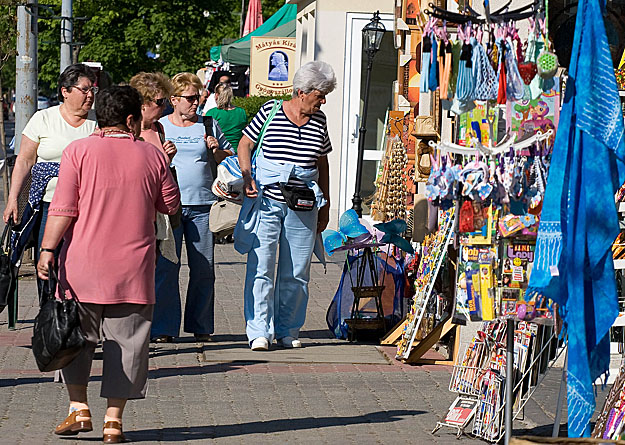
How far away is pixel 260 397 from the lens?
292 inches

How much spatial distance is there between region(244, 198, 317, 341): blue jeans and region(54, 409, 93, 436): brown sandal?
291 cm

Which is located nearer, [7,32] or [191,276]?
[191,276]

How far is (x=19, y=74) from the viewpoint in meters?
15.7

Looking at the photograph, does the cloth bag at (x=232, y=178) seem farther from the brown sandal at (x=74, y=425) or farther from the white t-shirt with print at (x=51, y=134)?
the brown sandal at (x=74, y=425)

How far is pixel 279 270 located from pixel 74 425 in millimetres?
3254

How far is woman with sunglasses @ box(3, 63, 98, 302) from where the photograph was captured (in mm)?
8062

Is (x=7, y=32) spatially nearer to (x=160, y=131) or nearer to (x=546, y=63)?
(x=160, y=131)

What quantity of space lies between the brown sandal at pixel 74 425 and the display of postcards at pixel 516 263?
211cm

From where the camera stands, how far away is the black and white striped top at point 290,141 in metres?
8.85

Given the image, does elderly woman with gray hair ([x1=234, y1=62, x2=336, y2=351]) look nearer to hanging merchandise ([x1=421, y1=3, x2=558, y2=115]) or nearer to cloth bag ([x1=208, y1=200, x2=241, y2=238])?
cloth bag ([x1=208, y1=200, x2=241, y2=238])

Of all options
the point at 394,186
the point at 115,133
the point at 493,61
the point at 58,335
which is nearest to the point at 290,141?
the point at 394,186

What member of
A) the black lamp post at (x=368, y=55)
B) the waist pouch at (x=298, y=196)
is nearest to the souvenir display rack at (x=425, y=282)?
the waist pouch at (x=298, y=196)

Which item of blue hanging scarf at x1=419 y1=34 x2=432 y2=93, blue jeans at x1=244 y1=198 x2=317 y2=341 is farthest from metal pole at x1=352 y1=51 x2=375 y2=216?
blue hanging scarf at x1=419 y1=34 x2=432 y2=93

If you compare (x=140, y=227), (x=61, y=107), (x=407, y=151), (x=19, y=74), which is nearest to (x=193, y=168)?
(x=61, y=107)
